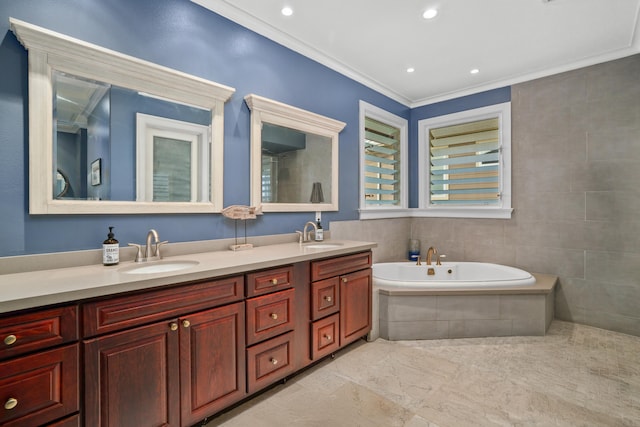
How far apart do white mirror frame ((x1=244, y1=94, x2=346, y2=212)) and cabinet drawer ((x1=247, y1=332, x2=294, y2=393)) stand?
104cm

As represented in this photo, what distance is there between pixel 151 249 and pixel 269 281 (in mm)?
742

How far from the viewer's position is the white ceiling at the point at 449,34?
235cm

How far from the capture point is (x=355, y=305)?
8.64 feet

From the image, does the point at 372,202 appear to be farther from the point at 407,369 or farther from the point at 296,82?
the point at 407,369

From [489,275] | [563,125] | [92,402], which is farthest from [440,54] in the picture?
[92,402]

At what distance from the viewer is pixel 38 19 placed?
5.27 ft

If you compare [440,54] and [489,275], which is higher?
[440,54]

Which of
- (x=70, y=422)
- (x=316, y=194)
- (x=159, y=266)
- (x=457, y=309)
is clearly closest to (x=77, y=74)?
(x=159, y=266)

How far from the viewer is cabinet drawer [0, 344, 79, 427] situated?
111cm

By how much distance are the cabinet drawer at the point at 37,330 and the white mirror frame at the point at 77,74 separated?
0.68 m

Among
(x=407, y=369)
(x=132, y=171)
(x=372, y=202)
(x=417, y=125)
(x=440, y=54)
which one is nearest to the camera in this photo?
(x=132, y=171)

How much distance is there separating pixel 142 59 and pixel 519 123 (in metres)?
3.75

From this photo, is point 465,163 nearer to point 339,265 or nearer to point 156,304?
point 339,265

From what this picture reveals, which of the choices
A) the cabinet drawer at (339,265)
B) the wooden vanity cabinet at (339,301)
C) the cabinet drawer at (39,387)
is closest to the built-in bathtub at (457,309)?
the wooden vanity cabinet at (339,301)
